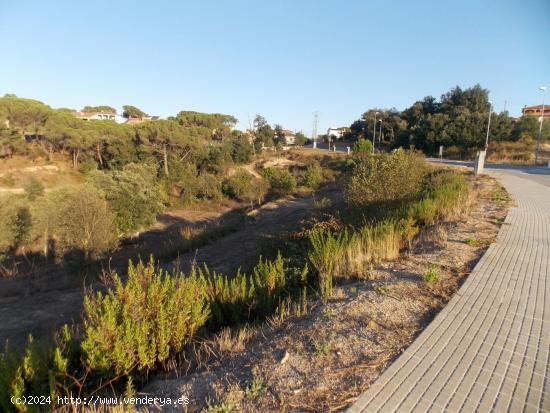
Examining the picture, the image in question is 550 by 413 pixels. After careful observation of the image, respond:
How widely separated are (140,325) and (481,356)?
9.90 ft

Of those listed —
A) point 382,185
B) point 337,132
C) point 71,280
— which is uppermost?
Result: point 337,132

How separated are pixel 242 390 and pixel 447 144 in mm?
47086

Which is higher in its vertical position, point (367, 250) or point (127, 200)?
point (367, 250)

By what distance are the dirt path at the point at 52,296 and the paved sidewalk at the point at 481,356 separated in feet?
10.0

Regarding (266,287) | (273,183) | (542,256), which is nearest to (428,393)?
(266,287)

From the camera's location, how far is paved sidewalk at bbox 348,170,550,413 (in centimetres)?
237

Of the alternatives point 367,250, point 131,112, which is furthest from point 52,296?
point 131,112

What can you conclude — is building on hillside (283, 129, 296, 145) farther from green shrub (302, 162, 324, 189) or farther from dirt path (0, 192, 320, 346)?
dirt path (0, 192, 320, 346)

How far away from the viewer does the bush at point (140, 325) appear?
9.89 ft

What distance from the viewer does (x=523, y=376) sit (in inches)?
105

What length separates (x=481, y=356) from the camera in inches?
114

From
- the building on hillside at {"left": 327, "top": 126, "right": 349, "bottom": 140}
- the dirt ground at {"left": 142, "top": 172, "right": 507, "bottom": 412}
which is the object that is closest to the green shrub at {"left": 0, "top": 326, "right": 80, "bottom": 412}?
the dirt ground at {"left": 142, "top": 172, "right": 507, "bottom": 412}

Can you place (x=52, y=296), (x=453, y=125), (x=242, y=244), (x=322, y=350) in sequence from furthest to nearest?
(x=453, y=125) < (x=242, y=244) < (x=52, y=296) < (x=322, y=350)

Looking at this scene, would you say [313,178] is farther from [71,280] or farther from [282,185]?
[71,280]
